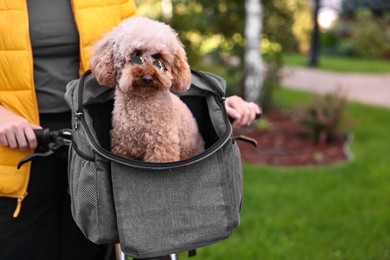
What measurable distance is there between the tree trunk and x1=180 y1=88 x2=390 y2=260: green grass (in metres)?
1.97

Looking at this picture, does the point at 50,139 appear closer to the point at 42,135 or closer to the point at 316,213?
the point at 42,135

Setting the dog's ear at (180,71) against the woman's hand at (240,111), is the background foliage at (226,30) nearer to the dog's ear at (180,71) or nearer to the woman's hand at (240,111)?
the woman's hand at (240,111)

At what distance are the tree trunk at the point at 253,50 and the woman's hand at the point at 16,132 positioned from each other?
6161mm

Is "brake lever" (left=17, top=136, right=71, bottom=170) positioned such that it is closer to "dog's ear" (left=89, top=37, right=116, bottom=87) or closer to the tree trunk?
"dog's ear" (left=89, top=37, right=116, bottom=87)

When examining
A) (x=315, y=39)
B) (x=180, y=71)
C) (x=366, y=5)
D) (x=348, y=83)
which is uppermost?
(x=180, y=71)

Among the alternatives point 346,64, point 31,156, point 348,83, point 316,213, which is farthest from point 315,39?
point 31,156

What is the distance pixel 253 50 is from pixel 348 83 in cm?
570

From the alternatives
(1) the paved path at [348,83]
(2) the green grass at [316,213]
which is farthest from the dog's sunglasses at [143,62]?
(1) the paved path at [348,83]

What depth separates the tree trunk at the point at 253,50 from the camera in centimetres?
783

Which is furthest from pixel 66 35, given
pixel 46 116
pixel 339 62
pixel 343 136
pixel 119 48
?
pixel 339 62

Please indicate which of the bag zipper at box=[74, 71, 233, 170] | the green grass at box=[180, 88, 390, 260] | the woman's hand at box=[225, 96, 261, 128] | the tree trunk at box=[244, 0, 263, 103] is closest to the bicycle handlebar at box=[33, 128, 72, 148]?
the bag zipper at box=[74, 71, 233, 170]

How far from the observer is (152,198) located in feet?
5.38

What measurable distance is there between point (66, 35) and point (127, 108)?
503 mm

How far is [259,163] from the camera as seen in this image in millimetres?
6574
